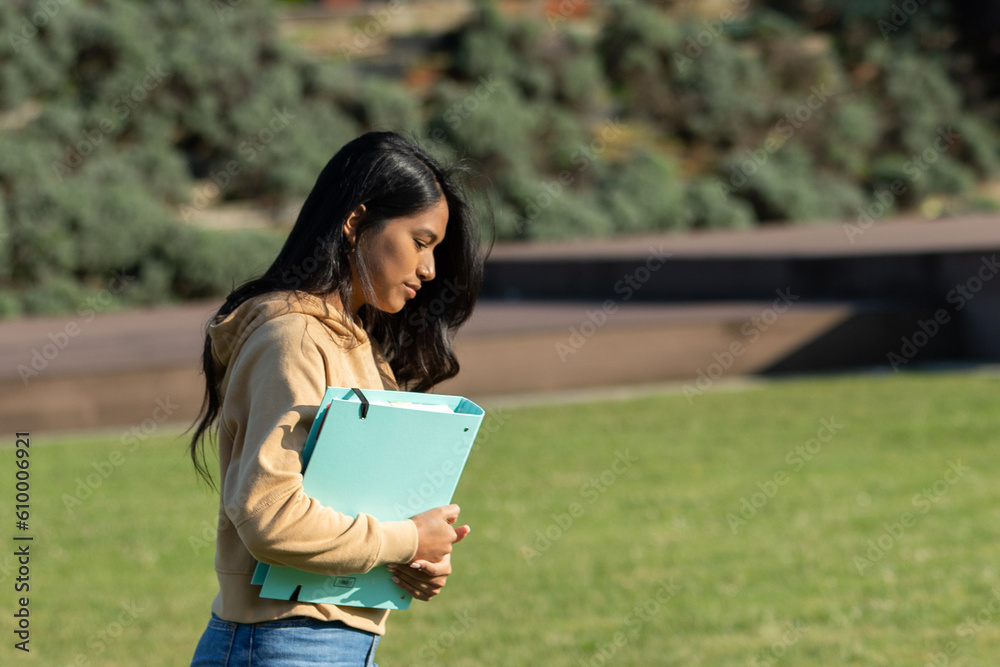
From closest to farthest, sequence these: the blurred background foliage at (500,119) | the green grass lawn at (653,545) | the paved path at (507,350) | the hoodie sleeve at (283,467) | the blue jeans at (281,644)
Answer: the hoodie sleeve at (283,467) → the blue jeans at (281,644) → the green grass lawn at (653,545) → the paved path at (507,350) → the blurred background foliage at (500,119)

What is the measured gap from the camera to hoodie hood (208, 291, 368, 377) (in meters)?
1.89

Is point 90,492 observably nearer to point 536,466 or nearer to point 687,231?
point 536,466

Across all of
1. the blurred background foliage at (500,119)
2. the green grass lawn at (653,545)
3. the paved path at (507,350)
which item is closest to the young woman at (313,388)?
the green grass lawn at (653,545)

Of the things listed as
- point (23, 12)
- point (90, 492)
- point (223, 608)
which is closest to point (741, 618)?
point (223, 608)

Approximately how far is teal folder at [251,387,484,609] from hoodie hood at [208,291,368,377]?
4.9 inches

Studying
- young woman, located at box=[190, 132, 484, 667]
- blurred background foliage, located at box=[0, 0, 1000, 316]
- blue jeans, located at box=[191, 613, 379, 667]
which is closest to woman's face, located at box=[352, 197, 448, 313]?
young woman, located at box=[190, 132, 484, 667]

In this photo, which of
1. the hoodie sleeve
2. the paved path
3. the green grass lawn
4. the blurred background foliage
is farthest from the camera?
the blurred background foliage

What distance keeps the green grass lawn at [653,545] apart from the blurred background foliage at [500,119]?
389 inches

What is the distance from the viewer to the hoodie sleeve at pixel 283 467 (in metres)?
1.80

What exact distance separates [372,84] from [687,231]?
7647 millimetres

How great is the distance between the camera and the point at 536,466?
778 cm

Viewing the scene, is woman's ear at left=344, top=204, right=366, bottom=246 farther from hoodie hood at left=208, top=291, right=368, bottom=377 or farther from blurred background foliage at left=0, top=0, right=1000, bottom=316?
blurred background foliage at left=0, top=0, right=1000, bottom=316

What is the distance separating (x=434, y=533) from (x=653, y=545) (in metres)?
4.06

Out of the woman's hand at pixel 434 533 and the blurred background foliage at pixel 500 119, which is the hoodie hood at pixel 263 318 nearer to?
the woman's hand at pixel 434 533
